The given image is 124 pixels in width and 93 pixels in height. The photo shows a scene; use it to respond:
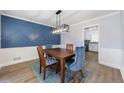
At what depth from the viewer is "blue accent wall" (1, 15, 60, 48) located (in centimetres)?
324

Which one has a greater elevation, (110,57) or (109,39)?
(109,39)

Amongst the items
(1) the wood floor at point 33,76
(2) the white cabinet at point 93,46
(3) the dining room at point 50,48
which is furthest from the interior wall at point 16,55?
(2) the white cabinet at point 93,46

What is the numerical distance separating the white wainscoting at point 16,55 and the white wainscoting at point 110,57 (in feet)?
11.5

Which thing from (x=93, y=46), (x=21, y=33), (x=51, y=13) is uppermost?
(x=51, y=13)

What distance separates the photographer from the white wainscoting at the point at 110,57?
2.96 m

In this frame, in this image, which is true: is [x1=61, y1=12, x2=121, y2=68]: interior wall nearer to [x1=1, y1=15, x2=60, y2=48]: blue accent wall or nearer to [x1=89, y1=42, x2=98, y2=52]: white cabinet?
[x1=1, y1=15, x2=60, y2=48]: blue accent wall

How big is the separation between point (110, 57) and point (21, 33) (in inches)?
164

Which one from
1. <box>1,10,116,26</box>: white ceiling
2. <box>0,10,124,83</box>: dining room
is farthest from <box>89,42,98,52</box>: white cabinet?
<box>1,10,116,26</box>: white ceiling

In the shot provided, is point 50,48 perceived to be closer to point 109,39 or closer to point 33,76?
point 33,76

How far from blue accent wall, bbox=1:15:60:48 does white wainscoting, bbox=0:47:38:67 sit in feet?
0.70

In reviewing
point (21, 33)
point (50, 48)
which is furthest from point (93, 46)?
point (21, 33)

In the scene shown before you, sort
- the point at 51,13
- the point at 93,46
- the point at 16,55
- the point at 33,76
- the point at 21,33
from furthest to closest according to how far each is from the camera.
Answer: the point at 93,46, the point at 21,33, the point at 16,55, the point at 51,13, the point at 33,76

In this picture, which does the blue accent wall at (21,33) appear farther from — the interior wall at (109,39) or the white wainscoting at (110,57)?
the white wainscoting at (110,57)

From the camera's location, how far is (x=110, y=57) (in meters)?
3.21
